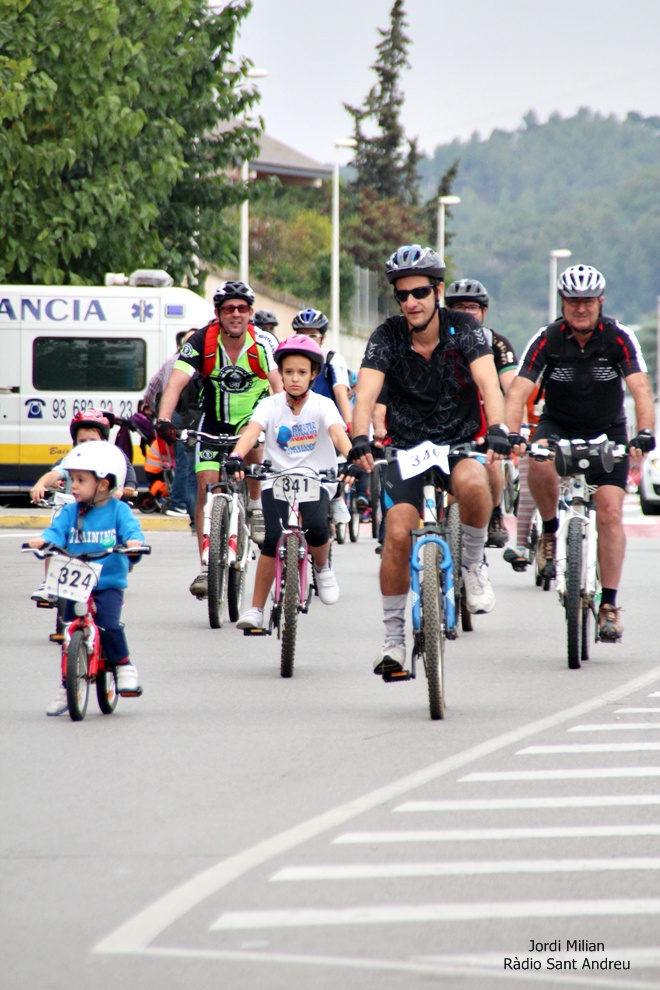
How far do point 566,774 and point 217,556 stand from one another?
4723mm

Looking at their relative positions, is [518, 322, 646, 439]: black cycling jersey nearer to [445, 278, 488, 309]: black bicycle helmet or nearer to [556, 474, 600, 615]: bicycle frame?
[556, 474, 600, 615]: bicycle frame

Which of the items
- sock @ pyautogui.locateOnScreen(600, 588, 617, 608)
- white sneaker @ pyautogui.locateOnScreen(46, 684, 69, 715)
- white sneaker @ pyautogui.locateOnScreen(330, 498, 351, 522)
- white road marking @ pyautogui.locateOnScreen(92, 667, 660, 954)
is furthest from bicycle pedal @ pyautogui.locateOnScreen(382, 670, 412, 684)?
white sneaker @ pyautogui.locateOnScreen(330, 498, 351, 522)

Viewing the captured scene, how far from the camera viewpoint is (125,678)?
328 inches

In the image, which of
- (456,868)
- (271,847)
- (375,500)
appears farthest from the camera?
(375,500)

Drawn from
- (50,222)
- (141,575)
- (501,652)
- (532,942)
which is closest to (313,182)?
(50,222)

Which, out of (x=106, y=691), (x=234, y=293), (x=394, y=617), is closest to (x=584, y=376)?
(x=394, y=617)

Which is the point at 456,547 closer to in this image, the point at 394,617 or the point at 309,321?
the point at 394,617

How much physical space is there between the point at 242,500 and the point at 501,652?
2106 millimetres

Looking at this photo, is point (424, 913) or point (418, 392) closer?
point (424, 913)

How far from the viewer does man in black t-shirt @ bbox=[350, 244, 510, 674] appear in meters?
8.42

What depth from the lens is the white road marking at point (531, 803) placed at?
6.20 metres

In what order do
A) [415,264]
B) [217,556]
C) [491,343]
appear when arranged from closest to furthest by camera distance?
1. [415,264]
2. [217,556]
3. [491,343]

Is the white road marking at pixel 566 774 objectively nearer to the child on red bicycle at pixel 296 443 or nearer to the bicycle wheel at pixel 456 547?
the bicycle wheel at pixel 456 547

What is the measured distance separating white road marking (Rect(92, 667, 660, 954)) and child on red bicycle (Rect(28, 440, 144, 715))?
176cm
